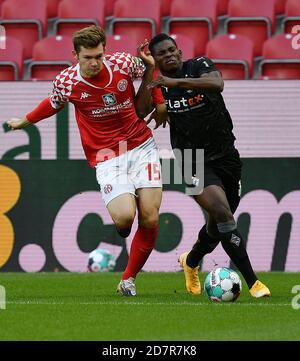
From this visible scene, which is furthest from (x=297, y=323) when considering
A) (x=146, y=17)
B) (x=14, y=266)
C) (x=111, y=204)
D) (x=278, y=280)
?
(x=146, y=17)

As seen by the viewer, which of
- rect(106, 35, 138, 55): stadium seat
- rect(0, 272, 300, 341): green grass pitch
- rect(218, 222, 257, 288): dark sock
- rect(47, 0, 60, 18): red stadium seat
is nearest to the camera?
rect(0, 272, 300, 341): green grass pitch

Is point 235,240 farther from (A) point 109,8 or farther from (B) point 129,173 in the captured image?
(A) point 109,8

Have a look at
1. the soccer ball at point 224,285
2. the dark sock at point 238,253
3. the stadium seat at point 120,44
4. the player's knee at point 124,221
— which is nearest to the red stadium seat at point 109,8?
the stadium seat at point 120,44

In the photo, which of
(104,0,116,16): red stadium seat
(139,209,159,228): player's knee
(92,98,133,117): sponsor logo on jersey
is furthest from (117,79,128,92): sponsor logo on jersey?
(104,0,116,16): red stadium seat

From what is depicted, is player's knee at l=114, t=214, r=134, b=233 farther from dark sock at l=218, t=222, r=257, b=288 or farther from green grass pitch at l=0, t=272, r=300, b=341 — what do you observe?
dark sock at l=218, t=222, r=257, b=288

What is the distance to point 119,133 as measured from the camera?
9.55m

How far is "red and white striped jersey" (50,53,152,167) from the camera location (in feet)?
30.8

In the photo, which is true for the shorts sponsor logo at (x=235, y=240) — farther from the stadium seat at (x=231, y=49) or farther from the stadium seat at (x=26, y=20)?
the stadium seat at (x=26, y=20)

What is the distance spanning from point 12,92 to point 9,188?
1.16m

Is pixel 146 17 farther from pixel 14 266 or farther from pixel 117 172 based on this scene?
pixel 117 172

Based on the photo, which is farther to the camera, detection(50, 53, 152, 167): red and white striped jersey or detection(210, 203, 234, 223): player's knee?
detection(50, 53, 152, 167): red and white striped jersey

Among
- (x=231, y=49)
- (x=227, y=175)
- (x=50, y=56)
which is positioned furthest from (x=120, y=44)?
(x=227, y=175)

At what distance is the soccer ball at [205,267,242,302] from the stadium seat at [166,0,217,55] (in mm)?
6606

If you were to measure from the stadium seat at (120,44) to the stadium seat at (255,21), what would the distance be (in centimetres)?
151
